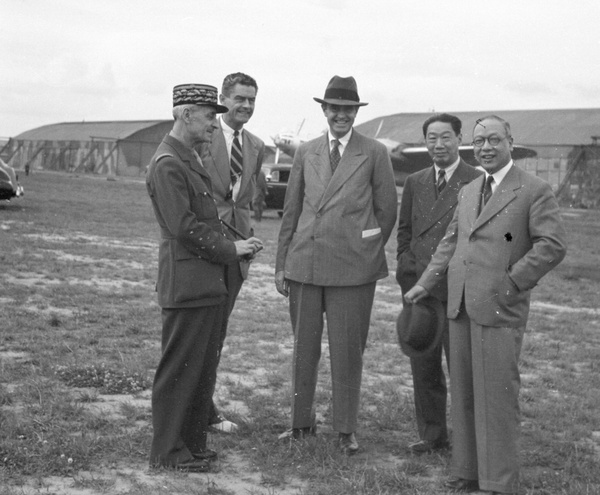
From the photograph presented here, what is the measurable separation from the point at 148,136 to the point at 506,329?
6182 cm

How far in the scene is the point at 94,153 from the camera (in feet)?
210

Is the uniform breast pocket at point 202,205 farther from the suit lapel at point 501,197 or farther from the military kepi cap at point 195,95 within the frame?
the suit lapel at point 501,197

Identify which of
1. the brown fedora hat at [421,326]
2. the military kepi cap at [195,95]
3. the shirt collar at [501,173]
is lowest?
the brown fedora hat at [421,326]

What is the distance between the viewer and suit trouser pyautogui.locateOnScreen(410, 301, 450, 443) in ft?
14.5

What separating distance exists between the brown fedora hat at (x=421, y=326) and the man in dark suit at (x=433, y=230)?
82 millimetres

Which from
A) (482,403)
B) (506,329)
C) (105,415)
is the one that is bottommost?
(105,415)

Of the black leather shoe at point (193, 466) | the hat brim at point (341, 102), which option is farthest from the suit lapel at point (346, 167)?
the black leather shoe at point (193, 466)

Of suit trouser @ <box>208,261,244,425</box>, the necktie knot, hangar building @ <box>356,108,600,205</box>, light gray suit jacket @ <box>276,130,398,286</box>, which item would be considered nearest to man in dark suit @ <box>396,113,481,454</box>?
light gray suit jacket @ <box>276,130,398,286</box>

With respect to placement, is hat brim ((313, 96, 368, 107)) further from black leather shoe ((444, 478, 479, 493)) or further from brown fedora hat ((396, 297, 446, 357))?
black leather shoe ((444, 478, 479, 493))

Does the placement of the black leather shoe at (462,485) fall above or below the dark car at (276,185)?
below

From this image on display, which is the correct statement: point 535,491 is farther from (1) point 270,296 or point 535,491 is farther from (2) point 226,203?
(1) point 270,296

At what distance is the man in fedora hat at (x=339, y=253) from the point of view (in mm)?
4430

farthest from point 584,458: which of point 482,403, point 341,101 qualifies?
point 341,101

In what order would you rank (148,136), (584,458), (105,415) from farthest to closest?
(148,136) → (105,415) → (584,458)
